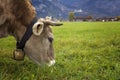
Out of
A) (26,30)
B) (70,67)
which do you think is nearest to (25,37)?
(26,30)

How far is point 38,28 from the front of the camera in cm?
775

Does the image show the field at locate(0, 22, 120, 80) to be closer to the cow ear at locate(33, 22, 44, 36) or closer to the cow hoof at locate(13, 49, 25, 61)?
the cow hoof at locate(13, 49, 25, 61)

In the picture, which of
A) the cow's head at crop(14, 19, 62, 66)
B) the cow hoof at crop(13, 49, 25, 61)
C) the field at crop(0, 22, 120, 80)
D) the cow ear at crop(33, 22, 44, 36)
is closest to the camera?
the field at crop(0, 22, 120, 80)

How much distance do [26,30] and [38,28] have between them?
38 cm

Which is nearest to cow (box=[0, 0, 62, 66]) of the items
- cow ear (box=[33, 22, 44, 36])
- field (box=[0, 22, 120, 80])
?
cow ear (box=[33, 22, 44, 36])

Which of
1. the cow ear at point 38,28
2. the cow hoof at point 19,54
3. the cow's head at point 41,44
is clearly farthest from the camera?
the cow hoof at point 19,54

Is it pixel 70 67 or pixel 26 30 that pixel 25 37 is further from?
pixel 70 67

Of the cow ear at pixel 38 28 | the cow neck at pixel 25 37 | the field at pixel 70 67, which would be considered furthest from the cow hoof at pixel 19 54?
the cow ear at pixel 38 28

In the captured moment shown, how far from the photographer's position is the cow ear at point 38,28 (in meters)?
7.64

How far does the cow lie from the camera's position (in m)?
7.86

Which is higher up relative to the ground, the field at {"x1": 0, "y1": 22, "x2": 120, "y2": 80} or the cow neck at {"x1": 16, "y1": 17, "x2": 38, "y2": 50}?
the cow neck at {"x1": 16, "y1": 17, "x2": 38, "y2": 50}

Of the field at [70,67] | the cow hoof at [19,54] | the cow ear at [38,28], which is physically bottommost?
the field at [70,67]

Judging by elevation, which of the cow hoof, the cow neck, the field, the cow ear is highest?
the cow ear

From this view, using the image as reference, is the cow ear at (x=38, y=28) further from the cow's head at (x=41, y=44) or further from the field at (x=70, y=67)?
the field at (x=70, y=67)
